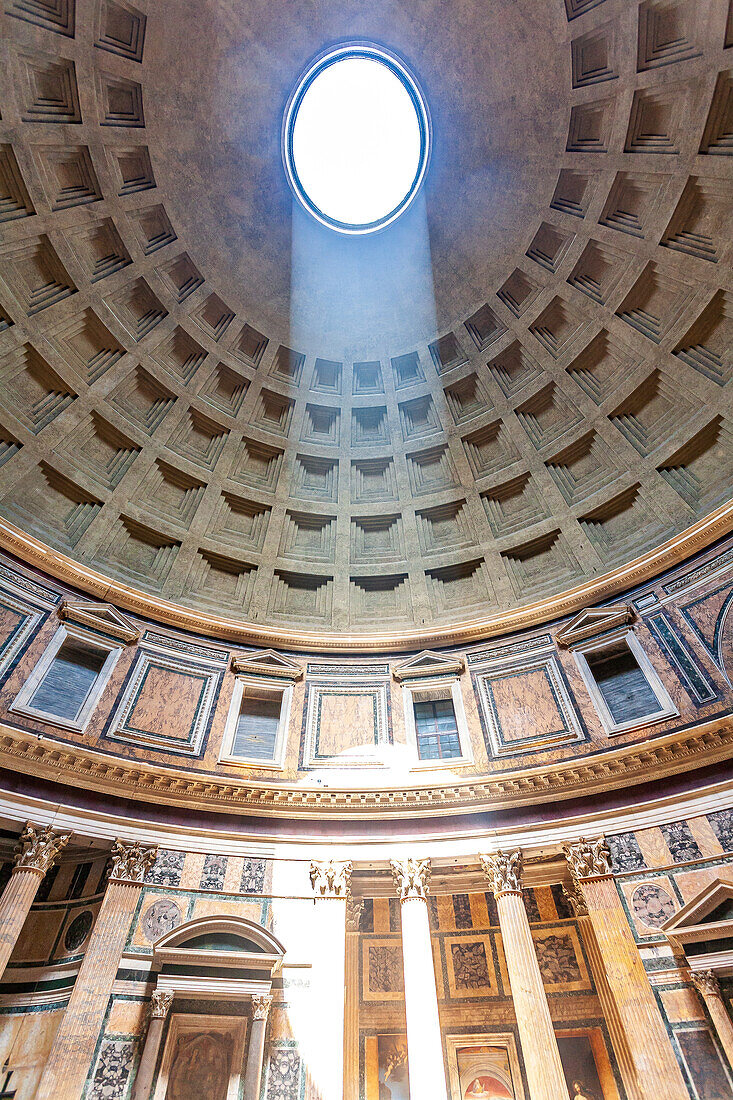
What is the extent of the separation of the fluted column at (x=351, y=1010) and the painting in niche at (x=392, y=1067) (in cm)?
150

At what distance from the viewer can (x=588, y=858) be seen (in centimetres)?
1262

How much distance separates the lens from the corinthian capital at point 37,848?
1180 centimetres

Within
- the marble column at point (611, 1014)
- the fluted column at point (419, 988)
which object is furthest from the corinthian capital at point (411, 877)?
the marble column at point (611, 1014)

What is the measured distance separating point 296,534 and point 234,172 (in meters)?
14.0

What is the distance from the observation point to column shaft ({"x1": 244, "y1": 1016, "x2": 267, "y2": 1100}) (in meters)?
10.8

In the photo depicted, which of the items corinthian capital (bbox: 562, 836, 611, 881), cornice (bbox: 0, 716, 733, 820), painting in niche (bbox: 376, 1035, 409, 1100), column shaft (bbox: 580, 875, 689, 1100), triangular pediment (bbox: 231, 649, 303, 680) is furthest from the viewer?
triangular pediment (bbox: 231, 649, 303, 680)

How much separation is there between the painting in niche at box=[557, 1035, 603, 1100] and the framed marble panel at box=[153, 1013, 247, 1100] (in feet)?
26.0

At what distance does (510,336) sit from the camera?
21.4 m

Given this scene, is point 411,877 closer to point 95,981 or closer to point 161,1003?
point 161,1003

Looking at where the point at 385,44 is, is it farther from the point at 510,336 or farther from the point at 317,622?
the point at 317,622

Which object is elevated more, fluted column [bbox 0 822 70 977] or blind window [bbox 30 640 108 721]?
blind window [bbox 30 640 108 721]

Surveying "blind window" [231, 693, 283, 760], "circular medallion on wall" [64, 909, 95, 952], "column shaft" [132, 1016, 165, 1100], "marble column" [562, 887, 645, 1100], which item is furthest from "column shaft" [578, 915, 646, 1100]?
"circular medallion on wall" [64, 909, 95, 952]

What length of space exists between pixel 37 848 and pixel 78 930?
2.87 m

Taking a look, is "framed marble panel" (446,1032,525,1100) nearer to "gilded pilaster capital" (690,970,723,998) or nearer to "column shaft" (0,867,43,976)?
"gilded pilaster capital" (690,970,723,998)
